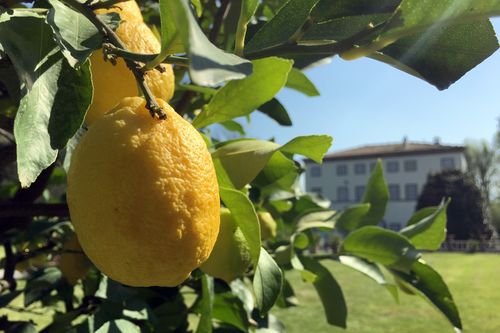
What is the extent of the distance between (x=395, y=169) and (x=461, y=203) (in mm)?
8179

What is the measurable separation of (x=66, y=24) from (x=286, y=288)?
0.93m

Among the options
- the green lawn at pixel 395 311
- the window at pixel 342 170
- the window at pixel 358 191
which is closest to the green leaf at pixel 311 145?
the green lawn at pixel 395 311

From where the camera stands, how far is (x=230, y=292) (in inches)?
41.9

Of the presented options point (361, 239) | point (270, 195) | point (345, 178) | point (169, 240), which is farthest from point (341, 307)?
point (345, 178)

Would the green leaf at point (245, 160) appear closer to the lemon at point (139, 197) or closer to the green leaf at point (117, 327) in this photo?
the lemon at point (139, 197)

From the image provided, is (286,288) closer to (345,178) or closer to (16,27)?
(16,27)

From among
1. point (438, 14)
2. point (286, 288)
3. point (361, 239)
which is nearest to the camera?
point (438, 14)

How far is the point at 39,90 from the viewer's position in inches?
16.8

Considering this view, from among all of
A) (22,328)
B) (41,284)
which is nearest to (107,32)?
(22,328)

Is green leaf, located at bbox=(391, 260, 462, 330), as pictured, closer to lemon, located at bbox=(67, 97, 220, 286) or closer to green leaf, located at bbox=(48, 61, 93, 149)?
lemon, located at bbox=(67, 97, 220, 286)

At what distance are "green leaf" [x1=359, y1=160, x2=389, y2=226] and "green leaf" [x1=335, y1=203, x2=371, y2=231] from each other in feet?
0.17

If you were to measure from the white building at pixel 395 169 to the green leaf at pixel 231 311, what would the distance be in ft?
89.9

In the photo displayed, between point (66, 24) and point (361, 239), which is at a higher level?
point (66, 24)

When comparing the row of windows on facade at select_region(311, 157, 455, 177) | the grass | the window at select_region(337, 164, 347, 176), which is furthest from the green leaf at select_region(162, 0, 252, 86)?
the window at select_region(337, 164, 347, 176)
